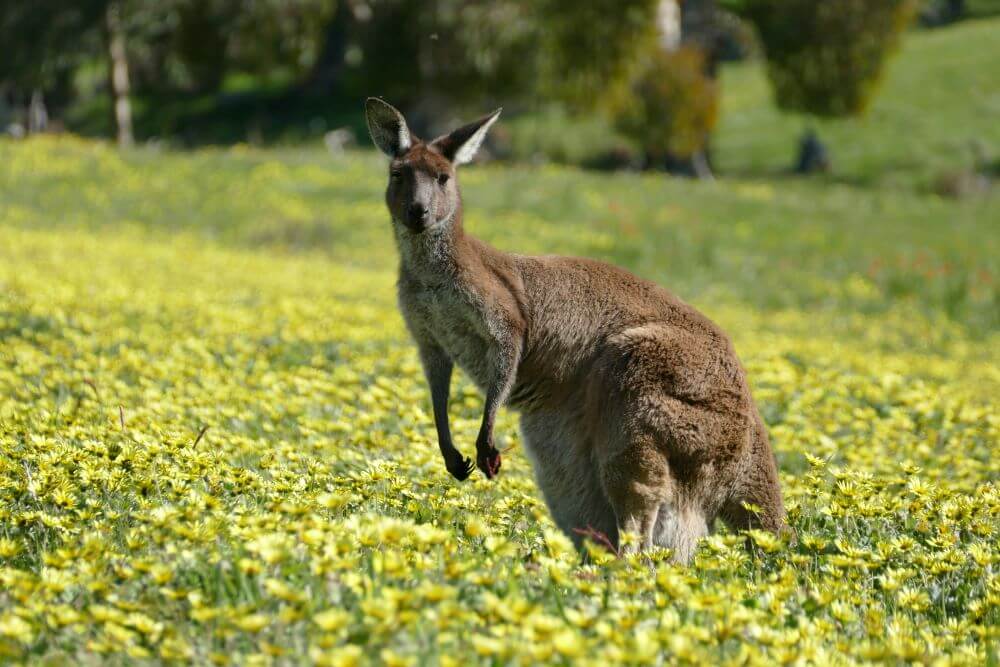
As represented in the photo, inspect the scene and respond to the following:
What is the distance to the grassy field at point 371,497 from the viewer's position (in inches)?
110

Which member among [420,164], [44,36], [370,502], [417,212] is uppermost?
[44,36]

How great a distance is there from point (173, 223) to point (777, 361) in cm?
1470

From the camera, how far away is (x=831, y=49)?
35188 millimetres

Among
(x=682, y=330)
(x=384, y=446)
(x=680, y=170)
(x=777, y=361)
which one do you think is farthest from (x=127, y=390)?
(x=680, y=170)

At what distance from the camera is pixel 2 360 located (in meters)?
6.84

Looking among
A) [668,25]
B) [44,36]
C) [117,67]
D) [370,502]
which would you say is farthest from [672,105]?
[370,502]

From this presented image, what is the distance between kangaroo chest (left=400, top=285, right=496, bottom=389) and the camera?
15.6 feet

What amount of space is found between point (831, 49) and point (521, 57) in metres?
10.7

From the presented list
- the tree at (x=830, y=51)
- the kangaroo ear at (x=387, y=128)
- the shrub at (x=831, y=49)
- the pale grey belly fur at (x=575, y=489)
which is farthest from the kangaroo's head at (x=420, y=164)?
the shrub at (x=831, y=49)

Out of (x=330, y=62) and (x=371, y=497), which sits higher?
(x=330, y=62)

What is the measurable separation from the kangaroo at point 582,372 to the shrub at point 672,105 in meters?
28.4

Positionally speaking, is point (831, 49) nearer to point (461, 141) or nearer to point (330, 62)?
point (330, 62)

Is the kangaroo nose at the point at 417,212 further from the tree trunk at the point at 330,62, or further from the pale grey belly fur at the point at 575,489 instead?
the tree trunk at the point at 330,62

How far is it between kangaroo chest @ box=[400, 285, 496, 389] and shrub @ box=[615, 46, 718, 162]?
28.6m
